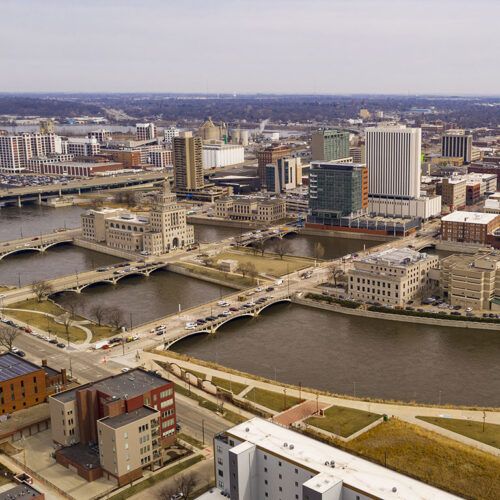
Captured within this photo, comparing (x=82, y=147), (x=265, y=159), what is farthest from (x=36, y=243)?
(x=82, y=147)

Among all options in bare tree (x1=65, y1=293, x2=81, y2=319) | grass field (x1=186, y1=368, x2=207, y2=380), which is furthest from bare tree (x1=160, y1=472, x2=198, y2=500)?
bare tree (x1=65, y1=293, x2=81, y2=319)

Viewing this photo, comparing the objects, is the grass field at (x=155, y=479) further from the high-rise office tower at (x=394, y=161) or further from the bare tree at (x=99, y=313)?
the high-rise office tower at (x=394, y=161)

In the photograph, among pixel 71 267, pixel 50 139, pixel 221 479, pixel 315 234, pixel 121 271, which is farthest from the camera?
pixel 50 139

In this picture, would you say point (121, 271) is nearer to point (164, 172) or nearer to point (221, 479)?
point (221, 479)

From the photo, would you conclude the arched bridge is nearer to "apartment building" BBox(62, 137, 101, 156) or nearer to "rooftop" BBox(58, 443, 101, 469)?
"rooftop" BBox(58, 443, 101, 469)

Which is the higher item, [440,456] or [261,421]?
[261,421]

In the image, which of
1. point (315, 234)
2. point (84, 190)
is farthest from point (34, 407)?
point (84, 190)

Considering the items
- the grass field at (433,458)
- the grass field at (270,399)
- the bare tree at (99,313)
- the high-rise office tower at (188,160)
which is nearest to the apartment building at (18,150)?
the high-rise office tower at (188,160)
